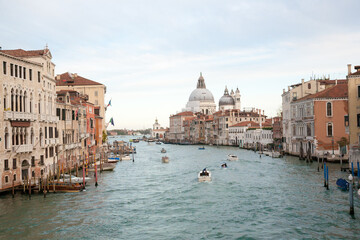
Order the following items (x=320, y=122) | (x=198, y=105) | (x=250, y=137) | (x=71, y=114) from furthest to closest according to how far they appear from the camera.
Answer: (x=198, y=105), (x=250, y=137), (x=320, y=122), (x=71, y=114)

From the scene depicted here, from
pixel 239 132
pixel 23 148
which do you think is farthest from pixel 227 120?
pixel 23 148

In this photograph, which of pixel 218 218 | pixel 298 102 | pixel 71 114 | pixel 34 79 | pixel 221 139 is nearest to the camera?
pixel 218 218

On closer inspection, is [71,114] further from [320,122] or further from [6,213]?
[320,122]

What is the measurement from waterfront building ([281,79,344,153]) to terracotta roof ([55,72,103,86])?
2525cm

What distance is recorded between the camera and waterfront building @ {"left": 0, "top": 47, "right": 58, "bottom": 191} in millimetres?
21141

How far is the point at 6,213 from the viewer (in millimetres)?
17812

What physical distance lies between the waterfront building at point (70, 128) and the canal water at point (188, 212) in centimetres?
477

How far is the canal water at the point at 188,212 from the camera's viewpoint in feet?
50.1

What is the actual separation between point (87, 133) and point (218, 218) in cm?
2536

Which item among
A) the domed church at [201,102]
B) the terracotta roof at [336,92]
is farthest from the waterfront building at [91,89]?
the domed church at [201,102]

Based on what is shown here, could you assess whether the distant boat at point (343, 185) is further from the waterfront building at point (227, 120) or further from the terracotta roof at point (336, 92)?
the waterfront building at point (227, 120)

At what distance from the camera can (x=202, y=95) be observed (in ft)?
495

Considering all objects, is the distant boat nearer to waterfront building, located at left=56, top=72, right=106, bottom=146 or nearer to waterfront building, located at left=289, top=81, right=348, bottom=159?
waterfront building, located at left=289, top=81, right=348, bottom=159

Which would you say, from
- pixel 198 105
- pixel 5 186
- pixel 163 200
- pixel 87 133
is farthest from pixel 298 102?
pixel 198 105
